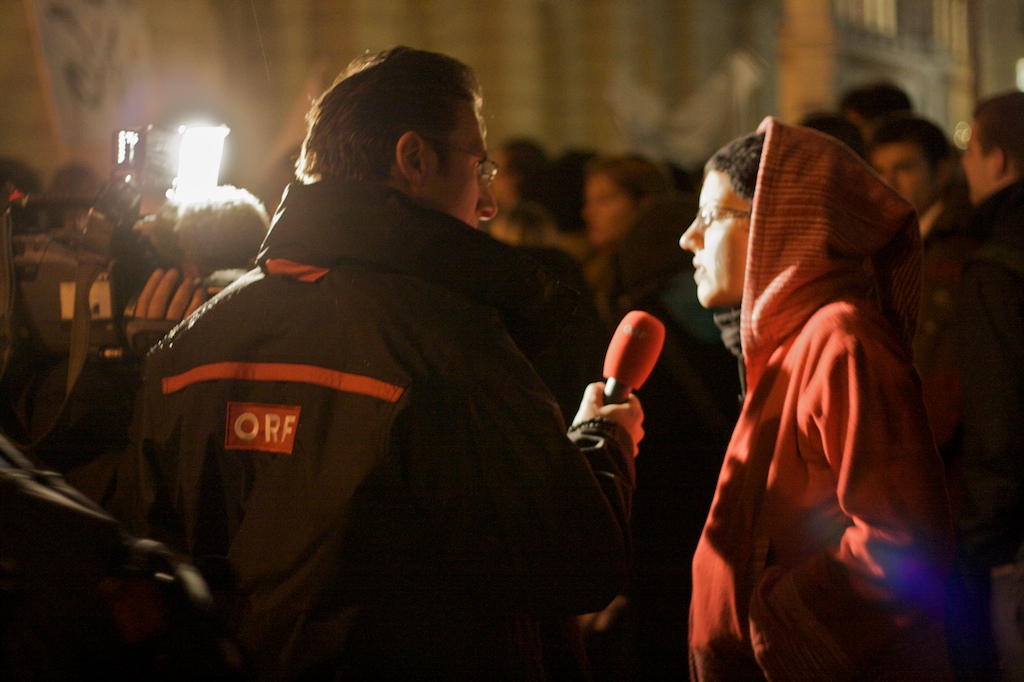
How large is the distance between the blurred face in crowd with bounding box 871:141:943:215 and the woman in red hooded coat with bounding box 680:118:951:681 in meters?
2.14

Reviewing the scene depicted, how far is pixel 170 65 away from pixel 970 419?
29.0 ft

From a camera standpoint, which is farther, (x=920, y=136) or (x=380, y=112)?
(x=920, y=136)

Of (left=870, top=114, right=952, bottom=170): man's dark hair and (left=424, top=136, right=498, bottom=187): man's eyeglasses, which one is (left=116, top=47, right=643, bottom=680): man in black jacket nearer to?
(left=424, top=136, right=498, bottom=187): man's eyeglasses

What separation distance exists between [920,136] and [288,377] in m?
3.26

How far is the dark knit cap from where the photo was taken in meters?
2.23

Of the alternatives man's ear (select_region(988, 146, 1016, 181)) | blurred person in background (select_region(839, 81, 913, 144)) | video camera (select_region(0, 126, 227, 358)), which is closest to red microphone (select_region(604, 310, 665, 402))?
video camera (select_region(0, 126, 227, 358))

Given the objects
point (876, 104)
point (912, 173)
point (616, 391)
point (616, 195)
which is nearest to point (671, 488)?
point (616, 391)

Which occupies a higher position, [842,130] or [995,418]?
[842,130]

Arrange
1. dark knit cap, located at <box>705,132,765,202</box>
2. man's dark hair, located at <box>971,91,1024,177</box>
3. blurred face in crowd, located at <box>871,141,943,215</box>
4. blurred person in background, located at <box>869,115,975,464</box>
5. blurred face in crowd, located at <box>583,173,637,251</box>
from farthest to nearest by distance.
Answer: blurred face in crowd, located at <box>583,173,637,251</box>, blurred face in crowd, located at <box>871,141,943,215</box>, man's dark hair, located at <box>971,91,1024,177</box>, blurred person in background, located at <box>869,115,975,464</box>, dark knit cap, located at <box>705,132,765,202</box>

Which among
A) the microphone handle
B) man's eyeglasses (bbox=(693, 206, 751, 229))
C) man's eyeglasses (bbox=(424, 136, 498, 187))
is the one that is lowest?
the microphone handle

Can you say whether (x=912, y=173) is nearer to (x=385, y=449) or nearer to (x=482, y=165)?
(x=482, y=165)

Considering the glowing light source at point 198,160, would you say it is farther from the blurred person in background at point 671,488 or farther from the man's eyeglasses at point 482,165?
the blurred person in background at point 671,488

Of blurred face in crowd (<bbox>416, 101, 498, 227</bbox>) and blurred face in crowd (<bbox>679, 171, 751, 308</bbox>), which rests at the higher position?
blurred face in crowd (<bbox>416, 101, 498, 227</bbox>)

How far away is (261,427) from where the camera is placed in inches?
69.2
